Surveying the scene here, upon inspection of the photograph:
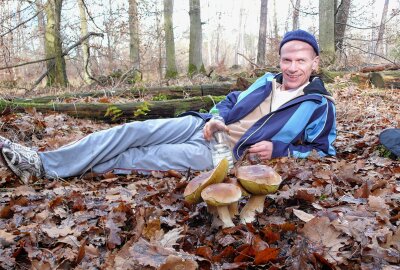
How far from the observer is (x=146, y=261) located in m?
Answer: 1.70

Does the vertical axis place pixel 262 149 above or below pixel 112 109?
below

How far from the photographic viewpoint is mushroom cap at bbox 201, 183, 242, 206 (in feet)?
6.16

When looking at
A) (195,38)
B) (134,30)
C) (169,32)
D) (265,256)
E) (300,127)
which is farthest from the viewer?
(134,30)

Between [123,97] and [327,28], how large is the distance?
21.3 ft

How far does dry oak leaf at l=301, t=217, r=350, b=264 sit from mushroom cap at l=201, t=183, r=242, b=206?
0.43 m

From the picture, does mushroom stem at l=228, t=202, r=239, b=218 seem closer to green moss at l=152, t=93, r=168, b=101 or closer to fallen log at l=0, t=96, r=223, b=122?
fallen log at l=0, t=96, r=223, b=122

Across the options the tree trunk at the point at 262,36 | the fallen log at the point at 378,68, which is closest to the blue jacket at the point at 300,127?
the fallen log at the point at 378,68

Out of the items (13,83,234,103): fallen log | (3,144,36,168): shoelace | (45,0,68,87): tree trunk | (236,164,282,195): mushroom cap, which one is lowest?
(3,144,36,168): shoelace

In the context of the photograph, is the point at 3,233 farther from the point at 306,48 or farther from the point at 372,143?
the point at 372,143

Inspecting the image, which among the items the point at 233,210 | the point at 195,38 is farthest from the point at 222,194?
the point at 195,38

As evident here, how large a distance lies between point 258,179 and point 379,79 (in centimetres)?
710

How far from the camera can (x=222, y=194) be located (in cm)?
189

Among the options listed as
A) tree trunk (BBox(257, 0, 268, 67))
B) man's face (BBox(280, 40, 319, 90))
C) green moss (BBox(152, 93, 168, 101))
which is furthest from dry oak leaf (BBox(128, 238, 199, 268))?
tree trunk (BBox(257, 0, 268, 67))

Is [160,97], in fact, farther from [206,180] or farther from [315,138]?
[206,180]
